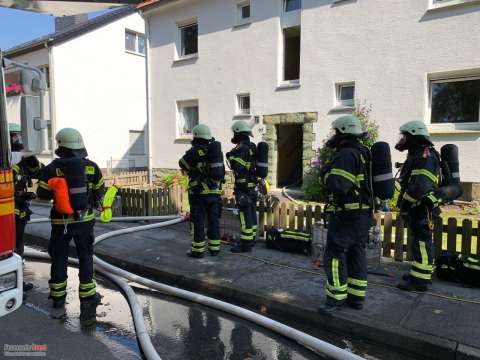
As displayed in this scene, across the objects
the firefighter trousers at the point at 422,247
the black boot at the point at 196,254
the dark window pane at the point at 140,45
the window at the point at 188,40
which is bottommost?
the black boot at the point at 196,254

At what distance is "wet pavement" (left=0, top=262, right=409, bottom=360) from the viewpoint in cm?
339

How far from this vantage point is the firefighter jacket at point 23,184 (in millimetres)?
4805

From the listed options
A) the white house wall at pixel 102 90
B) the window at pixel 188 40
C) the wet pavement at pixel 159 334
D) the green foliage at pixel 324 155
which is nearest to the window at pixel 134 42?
the white house wall at pixel 102 90

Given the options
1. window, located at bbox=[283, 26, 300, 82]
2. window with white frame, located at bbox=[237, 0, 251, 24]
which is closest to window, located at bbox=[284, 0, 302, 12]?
window with white frame, located at bbox=[237, 0, 251, 24]

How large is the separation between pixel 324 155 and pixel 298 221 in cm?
475

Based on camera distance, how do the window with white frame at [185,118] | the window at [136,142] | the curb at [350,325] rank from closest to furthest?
the curb at [350,325], the window with white frame at [185,118], the window at [136,142]

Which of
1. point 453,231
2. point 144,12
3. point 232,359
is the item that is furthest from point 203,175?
point 144,12

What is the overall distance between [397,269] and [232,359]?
9.62 feet

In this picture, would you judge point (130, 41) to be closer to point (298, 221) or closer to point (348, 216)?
point (298, 221)

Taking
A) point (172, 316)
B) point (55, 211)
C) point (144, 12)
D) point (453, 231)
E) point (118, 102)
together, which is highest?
point (144, 12)

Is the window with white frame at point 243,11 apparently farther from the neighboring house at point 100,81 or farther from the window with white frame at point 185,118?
the neighboring house at point 100,81

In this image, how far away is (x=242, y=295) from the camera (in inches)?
178

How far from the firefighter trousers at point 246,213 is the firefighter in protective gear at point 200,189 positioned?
39 centimetres

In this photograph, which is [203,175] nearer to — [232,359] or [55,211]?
[55,211]
